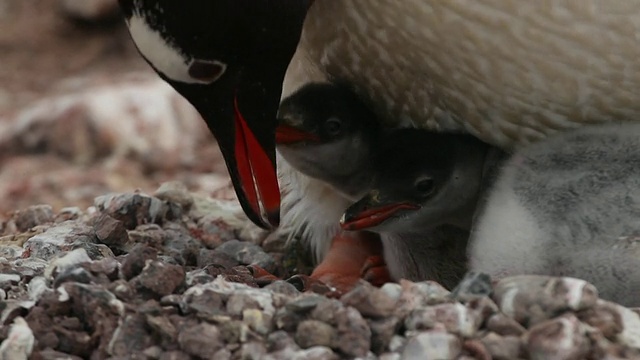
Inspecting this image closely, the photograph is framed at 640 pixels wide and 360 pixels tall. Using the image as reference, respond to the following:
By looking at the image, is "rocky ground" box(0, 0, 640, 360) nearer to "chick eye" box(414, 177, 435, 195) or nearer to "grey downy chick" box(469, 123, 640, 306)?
"grey downy chick" box(469, 123, 640, 306)

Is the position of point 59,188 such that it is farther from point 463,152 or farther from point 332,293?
point 332,293

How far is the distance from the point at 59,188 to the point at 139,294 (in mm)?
2693

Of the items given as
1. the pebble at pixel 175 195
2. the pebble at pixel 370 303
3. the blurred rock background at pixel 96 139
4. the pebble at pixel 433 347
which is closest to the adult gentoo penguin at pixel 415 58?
the pebble at pixel 370 303

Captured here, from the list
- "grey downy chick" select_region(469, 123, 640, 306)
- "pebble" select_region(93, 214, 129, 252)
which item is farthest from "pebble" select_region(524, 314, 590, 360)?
"pebble" select_region(93, 214, 129, 252)

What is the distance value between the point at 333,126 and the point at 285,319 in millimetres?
708

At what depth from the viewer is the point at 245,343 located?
1.82 meters

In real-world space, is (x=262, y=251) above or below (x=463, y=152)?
below

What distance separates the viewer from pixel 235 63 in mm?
2172

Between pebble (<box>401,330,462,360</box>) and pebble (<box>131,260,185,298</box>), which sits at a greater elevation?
pebble (<box>401,330,462,360</box>)

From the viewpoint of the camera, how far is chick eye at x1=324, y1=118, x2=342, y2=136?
2477mm

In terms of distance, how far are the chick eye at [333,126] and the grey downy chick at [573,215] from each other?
0.33m

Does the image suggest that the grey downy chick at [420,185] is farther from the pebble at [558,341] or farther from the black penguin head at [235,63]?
the pebble at [558,341]

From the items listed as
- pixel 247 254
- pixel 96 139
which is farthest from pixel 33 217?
pixel 96 139

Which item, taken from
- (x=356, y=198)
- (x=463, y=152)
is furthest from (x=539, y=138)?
(x=356, y=198)
